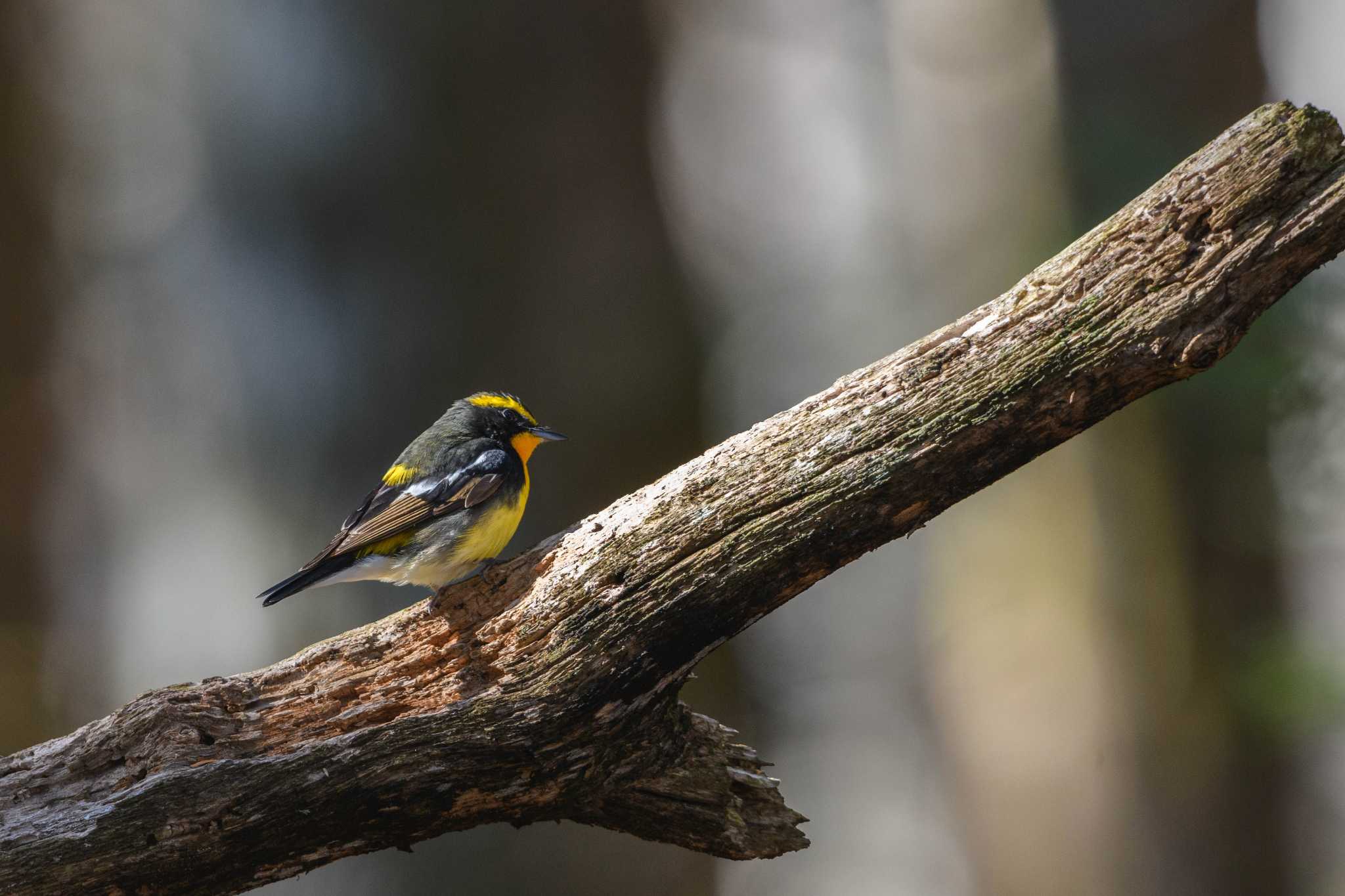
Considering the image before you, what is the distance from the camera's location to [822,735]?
893 cm

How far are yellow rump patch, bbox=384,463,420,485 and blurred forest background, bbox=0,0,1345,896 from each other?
290cm

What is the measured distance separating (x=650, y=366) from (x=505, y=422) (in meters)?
3.56

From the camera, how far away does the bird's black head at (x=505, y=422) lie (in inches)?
168

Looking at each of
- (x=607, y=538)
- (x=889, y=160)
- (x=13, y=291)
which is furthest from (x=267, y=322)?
(x=607, y=538)

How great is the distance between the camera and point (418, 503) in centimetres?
374

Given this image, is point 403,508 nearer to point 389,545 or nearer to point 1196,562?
point 389,545

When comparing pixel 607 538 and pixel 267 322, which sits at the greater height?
pixel 267 322

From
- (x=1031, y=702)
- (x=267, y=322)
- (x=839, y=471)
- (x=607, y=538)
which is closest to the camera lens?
(x=839, y=471)

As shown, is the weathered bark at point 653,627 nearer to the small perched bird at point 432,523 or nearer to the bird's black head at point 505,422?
the small perched bird at point 432,523

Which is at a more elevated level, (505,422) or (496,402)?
(496,402)

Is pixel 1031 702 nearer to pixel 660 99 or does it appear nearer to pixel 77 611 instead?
pixel 660 99

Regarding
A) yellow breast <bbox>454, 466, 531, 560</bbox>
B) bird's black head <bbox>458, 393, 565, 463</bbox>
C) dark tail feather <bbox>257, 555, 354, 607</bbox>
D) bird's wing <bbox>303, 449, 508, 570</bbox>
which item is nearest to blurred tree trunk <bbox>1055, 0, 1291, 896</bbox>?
bird's black head <bbox>458, 393, 565, 463</bbox>

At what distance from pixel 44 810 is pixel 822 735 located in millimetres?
7088

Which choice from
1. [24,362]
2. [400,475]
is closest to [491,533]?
[400,475]
